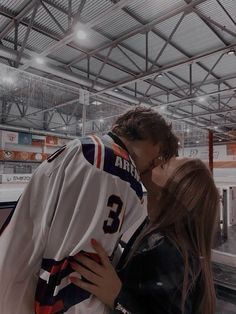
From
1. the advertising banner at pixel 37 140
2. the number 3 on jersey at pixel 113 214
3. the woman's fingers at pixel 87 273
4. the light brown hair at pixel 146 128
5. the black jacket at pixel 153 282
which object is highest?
the advertising banner at pixel 37 140

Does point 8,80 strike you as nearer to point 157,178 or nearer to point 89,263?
point 157,178

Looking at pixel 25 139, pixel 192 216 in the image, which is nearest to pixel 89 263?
pixel 192 216

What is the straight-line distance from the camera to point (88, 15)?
4.24m

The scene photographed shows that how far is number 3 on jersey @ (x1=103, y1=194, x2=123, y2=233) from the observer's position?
667 millimetres

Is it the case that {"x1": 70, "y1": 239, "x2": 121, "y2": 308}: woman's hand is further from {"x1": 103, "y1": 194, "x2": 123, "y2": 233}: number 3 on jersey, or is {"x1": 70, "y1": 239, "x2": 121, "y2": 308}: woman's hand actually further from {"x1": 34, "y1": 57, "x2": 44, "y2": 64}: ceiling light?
{"x1": 34, "y1": 57, "x2": 44, "y2": 64}: ceiling light

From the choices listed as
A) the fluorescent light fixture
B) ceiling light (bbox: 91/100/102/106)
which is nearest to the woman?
the fluorescent light fixture

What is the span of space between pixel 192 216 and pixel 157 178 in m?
0.26

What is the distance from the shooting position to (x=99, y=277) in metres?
0.70

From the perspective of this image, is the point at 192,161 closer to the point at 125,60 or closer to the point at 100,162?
the point at 100,162

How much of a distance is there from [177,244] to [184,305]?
17 centimetres

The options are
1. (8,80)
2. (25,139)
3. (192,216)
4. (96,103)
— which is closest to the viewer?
(192,216)

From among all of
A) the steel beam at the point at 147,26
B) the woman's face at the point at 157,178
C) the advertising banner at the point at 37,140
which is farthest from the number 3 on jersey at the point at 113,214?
the advertising banner at the point at 37,140

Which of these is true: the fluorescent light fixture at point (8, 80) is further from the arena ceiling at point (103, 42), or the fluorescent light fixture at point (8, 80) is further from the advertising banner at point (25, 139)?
the advertising banner at point (25, 139)

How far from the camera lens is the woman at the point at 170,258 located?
0.74 m
